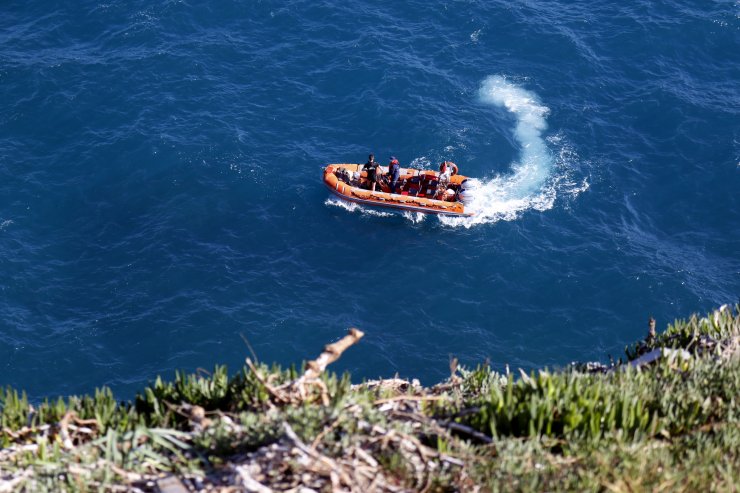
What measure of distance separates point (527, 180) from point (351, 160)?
996 cm

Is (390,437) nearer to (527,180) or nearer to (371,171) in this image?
(371,171)

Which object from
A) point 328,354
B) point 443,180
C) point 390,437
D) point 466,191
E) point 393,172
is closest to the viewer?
point 390,437

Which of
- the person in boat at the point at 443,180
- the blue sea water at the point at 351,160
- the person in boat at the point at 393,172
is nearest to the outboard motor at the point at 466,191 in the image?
the person in boat at the point at 443,180

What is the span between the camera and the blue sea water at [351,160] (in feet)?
135

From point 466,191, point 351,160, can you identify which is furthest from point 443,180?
point 351,160

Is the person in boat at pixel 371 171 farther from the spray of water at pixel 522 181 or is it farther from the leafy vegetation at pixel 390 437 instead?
the leafy vegetation at pixel 390 437

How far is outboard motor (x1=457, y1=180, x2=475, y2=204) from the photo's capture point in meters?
46.8

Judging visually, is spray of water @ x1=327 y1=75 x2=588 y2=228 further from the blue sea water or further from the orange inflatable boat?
the orange inflatable boat

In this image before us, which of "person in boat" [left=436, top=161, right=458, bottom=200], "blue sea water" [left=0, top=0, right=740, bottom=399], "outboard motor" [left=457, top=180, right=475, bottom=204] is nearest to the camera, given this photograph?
"blue sea water" [left=0, top=0, right=740, bottom=399]

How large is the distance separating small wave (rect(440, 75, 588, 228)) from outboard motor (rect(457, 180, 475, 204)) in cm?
21

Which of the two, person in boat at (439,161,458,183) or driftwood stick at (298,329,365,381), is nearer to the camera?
driftwood stick at (298,329,365,381)

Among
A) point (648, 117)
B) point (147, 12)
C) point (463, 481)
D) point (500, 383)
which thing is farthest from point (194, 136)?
point (463, 481)

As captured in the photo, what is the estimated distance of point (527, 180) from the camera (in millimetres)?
49812

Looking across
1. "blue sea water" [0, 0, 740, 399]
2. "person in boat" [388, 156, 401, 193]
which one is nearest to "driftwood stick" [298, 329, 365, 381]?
"blue sea water" [0, 0, 740, 399]
